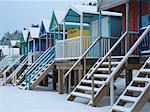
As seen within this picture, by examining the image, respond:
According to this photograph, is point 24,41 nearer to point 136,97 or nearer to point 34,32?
point 34,32

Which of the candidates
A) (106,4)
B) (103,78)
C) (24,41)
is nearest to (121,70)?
(103,78)

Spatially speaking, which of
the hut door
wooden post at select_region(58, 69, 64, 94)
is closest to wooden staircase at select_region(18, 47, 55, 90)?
wooden post at select_region(58, 69, 64, 94)

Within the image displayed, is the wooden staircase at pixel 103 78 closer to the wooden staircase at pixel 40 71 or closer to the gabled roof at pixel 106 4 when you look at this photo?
the gabled roof at pixel 106 4

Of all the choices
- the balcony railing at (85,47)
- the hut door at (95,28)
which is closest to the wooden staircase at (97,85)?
the balcony railing at (85,47)

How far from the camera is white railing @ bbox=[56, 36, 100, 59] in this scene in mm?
13734

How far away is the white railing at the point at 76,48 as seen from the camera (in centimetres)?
1373

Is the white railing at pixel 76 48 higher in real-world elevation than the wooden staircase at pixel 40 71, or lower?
higher

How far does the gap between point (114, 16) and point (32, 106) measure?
813cm

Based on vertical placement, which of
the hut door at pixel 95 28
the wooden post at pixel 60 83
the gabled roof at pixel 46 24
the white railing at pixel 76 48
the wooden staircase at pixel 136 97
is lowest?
the wooden post at pixel 60 83

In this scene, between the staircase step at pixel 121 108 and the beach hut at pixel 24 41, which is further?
the beach hut at pixel 24 41

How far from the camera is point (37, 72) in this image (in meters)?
17.8

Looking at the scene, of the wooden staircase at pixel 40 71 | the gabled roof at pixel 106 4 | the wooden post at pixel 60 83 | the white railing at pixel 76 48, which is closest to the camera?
the gabled roof at pixel 106 4

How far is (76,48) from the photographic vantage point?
14.1 metres

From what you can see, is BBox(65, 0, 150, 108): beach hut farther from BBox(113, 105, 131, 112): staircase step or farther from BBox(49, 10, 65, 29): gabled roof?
BBox(49, 10, 65, 29): gabled roof
